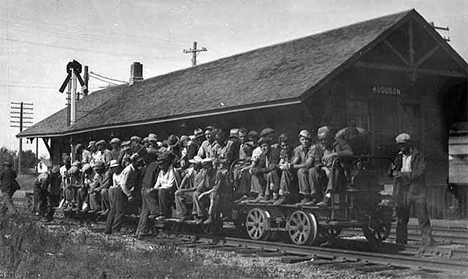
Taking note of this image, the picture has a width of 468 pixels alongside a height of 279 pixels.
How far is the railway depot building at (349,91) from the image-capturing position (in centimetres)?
1573

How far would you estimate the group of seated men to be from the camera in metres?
10.8

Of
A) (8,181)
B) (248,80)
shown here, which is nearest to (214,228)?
(248,80)

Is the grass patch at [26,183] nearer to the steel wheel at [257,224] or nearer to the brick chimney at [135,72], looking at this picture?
the brick chimney at [135,72]

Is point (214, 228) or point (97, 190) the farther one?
point (97, 190)

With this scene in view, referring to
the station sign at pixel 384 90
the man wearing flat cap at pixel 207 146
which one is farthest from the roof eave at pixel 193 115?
the station sign at pixel 384 90

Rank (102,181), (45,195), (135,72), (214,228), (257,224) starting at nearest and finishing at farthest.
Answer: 1. (257,224)
2. (214,228)
3. (102,181)
4. (45,195)
5. (135,72)

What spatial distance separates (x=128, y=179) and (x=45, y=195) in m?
5.11

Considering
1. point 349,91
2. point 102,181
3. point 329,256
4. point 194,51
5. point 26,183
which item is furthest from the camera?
point 26,183

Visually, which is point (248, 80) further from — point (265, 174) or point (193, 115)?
point (265, 174)

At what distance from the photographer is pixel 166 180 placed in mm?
12938

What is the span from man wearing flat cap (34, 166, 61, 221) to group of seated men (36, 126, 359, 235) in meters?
2.62

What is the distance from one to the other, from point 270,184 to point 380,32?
644 cm

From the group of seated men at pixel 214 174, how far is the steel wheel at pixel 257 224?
260 millimetres

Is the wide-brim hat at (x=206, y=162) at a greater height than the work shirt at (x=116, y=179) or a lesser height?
greater
